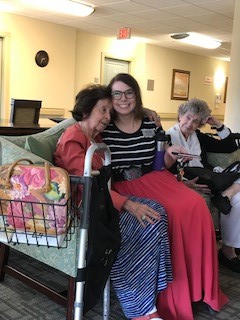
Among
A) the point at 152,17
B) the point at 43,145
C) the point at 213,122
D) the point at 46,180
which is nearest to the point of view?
the point at 46,180

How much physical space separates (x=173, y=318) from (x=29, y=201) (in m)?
1.04

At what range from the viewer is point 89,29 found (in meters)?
6.88

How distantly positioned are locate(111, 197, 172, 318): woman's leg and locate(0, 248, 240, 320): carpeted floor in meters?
0.24

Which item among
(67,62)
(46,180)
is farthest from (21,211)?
(67,62)

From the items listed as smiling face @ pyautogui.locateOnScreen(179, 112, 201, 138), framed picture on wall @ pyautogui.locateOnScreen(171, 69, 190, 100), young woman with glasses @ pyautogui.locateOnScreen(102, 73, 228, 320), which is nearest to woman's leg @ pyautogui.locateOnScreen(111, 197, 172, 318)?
young woman with glasses @ pyautogui.locateOnScreen(102, 73, 228, 320)

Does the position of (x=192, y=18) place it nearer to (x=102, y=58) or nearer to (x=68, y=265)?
(x=102, y=58)

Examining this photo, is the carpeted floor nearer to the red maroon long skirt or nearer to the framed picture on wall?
the red maroon long skirt

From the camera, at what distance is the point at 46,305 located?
81.0 inches

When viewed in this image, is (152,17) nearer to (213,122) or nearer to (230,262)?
(213,122)

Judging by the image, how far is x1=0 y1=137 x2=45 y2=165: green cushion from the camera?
68.4 inches

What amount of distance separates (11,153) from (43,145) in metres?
0.17

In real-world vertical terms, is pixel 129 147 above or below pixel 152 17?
below

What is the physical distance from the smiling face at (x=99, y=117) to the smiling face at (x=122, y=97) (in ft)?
0.43

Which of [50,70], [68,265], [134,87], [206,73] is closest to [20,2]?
[50,70]
